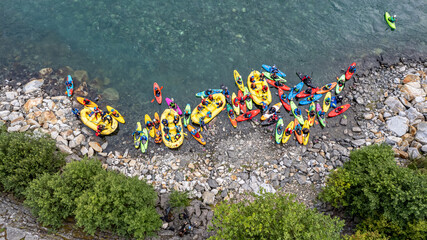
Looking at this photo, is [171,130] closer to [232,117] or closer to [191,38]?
[232,117]

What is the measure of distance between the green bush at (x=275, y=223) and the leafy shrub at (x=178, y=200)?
345 centimetres

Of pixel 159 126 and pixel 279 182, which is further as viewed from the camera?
pixel 159 126

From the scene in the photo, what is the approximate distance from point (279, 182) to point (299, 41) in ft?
49.0

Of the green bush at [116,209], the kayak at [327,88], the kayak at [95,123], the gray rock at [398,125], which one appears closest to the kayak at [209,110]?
the kayak at [95,123]

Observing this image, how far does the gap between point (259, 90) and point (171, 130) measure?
27.9 feet

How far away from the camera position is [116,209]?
1534cm

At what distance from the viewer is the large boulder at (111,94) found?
23656 mm

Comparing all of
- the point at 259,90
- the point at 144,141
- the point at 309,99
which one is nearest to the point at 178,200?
the point at 144,141

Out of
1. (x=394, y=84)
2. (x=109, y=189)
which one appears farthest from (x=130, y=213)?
(x=394, y=84)

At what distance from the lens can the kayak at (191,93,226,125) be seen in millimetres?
22641

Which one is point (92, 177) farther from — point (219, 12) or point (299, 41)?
point (299, 41)

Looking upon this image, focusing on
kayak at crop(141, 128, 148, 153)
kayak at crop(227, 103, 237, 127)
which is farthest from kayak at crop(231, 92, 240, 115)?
kayak at crop(141, 128, 148, 153)

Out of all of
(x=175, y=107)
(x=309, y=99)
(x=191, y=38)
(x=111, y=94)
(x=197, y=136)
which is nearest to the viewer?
(x=197, y=136)

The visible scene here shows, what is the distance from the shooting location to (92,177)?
16.4m
